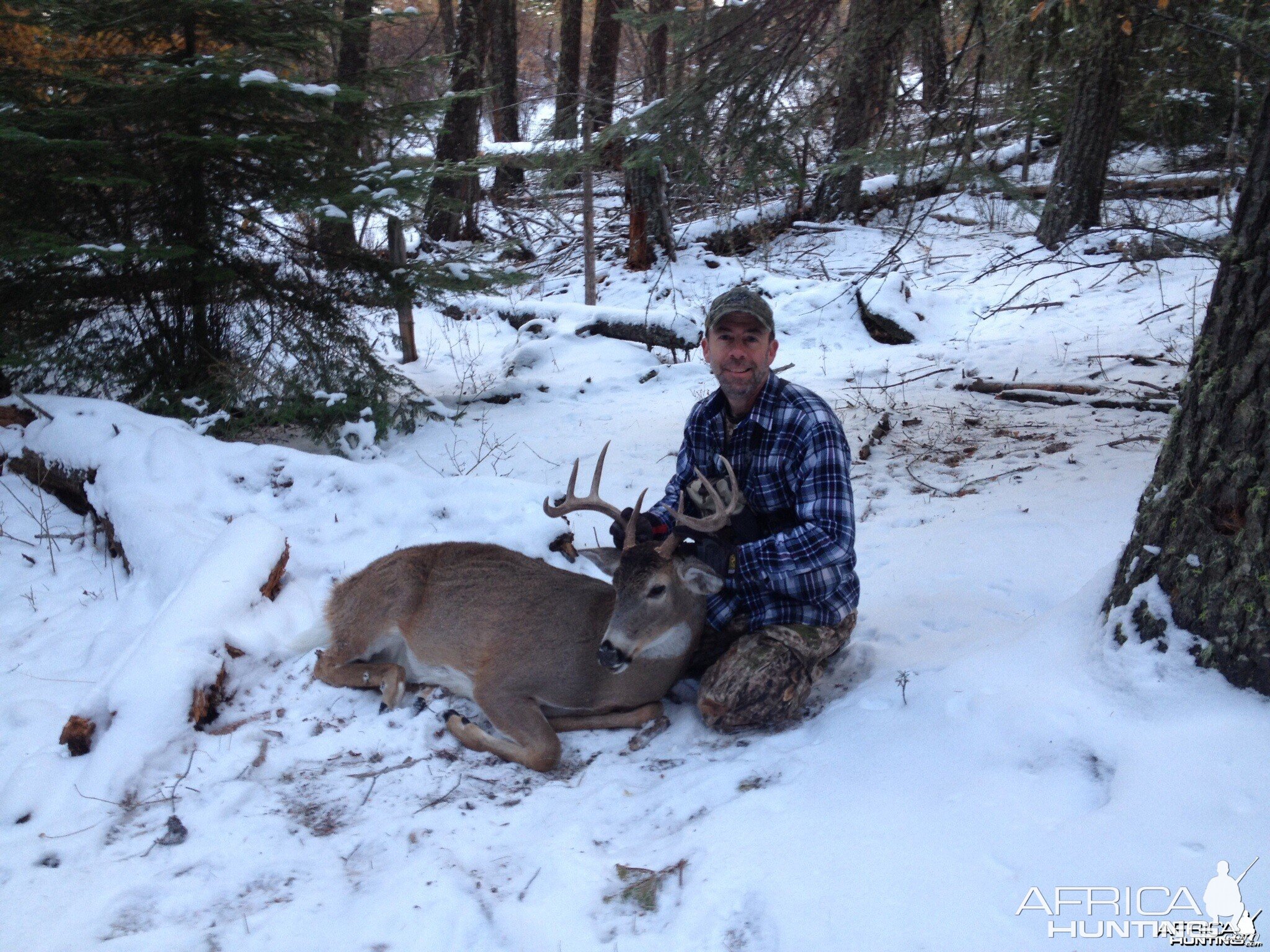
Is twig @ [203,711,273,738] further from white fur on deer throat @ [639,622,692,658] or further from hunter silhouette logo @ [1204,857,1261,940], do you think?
hunter silhouette logo @ [1204,857,1261,940]

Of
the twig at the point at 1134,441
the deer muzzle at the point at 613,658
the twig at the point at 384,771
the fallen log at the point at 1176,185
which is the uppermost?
the fallen log at the point at 1176,185

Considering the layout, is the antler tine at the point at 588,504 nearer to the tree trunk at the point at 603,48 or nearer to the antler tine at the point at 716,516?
the antler tine at the point at 716,516

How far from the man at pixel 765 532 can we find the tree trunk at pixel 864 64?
1927mm

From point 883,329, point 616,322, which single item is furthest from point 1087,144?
point 616,322

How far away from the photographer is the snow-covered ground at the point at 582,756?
94.7 inches

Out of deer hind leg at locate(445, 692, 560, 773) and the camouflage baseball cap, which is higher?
the camouflage baseball cap

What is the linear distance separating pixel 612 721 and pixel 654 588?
0.61 meters

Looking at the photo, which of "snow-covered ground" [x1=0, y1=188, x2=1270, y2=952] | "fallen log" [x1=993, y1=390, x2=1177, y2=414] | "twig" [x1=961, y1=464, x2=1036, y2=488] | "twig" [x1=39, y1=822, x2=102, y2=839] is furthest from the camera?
"fallen log" [x1=993, y1=390, x2=1177, y2=414]

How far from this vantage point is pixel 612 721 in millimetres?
3789

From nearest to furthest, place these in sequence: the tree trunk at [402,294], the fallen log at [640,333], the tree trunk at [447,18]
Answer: the tree trunk at [402,294]
the fallen log at [640,333]
the tree trunk at [447,18]

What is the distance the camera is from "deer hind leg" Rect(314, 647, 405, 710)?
4.13m

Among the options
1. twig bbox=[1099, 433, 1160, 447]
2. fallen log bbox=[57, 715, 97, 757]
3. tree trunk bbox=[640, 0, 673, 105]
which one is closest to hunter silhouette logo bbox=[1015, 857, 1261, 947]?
fallen log bbox=[57, 715, 97, 757]

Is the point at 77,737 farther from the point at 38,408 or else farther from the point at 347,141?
the point at 347,141

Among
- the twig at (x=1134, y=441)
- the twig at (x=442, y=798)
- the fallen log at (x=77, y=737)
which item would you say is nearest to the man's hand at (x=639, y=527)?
the twig at (x=442, y=798)
